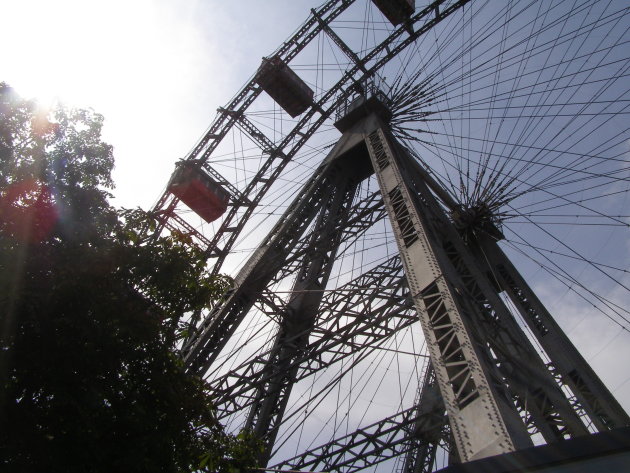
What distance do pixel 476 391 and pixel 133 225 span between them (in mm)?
5315

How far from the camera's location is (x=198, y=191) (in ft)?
59.4

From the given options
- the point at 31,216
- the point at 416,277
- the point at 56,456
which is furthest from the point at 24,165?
the point at 416,277

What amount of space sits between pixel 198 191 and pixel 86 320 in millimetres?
12497

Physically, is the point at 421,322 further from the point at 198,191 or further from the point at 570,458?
the point at 198,191

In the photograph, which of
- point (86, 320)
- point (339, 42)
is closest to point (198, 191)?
point (339, 42)

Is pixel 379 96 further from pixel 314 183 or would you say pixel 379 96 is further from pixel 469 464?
pixel 469 464

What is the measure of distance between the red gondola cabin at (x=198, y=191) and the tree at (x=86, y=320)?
9.93 metres

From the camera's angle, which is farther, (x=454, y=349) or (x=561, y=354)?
(x=561, y=354)

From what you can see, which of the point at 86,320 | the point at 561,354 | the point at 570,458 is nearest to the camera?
the point at 570,458

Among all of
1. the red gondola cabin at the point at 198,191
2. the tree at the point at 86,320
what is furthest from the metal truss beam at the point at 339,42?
the tree at the point at 86,320

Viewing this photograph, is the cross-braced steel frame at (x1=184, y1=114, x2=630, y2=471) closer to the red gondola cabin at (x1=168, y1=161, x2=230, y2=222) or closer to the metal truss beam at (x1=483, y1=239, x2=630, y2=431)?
the metal truss beam at (x1=483, y1=239, x2=630, y2=431)

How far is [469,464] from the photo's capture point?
4.16 metres

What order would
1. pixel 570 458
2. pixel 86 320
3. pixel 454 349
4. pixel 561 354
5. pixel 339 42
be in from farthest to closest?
pixel 339 42
pixel 561 354
pixel 454 349
pixel 86 320
pixel 570 458

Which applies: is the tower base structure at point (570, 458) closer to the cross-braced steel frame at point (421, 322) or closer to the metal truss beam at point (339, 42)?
the cross-braced steel frame at point (421, 322)
